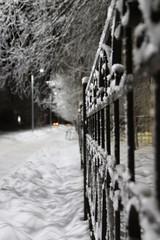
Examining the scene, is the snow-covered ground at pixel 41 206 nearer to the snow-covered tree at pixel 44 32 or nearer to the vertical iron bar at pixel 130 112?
the vertical iron bar at pixel 130 112

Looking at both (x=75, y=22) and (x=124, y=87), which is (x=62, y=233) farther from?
(x=75, y=22)

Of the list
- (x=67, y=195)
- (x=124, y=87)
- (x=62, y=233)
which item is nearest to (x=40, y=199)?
(x=67, y=195)

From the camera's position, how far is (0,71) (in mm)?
8820

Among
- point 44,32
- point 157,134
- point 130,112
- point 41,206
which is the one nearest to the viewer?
point 157,134

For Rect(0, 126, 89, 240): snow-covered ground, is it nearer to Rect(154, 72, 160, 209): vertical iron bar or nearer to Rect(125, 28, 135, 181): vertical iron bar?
Rect(125, 28, 135, 181): vertical iron bar

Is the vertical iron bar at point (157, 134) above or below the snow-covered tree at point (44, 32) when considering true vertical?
below

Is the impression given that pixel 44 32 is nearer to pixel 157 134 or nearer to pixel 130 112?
pixel 130 112

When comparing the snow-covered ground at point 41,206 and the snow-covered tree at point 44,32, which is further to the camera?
the snow-covered tree at point 44,32

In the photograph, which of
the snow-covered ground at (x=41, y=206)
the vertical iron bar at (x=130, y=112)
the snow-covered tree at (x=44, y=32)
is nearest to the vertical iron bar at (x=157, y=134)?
the vertical iron bar at (x=130, y=112)

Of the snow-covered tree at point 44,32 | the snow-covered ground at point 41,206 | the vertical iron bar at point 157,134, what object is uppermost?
the snow-covered tree at point 44,32

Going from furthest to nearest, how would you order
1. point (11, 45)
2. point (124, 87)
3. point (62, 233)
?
1. point (11, 45)
2. point (62, 233)
3. point (124, 87)

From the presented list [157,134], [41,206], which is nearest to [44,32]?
[41,206]

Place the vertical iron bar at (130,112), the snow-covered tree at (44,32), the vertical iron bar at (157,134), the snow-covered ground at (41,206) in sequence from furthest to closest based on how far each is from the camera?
the snow-covered tree at (44,32), the snow-covered ground at (41,206), the vertical iron bar at (130,112), the vertical iron bar at (157,134)

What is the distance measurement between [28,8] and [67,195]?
175 inches
